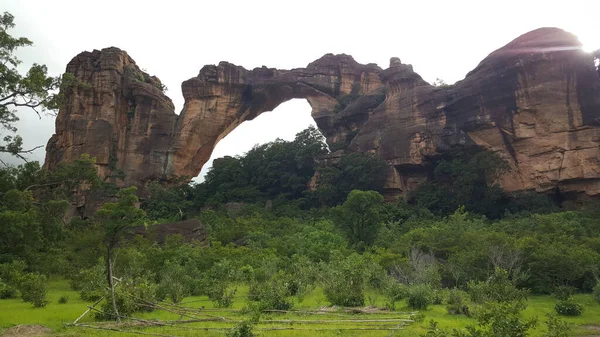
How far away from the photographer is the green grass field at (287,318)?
7.79 m

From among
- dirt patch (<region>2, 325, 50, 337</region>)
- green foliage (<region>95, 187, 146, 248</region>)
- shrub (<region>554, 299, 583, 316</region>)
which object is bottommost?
shrub (<region>554, 299, 583, 316</region>)

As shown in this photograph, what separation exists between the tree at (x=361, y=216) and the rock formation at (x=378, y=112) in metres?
9.48

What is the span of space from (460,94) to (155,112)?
953 inches

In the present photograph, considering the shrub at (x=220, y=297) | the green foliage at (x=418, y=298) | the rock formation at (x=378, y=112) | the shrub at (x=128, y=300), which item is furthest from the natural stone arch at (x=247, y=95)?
the shrub at (x=128, y=300)

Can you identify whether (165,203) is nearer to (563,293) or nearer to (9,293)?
(9,293)

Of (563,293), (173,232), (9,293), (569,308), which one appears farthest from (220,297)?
(173,232)

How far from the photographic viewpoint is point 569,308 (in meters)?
10.2

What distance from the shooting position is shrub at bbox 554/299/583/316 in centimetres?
1018

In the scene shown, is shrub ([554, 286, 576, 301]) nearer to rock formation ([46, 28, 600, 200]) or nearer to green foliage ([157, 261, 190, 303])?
green foliage ([157, 261, 190, 303])

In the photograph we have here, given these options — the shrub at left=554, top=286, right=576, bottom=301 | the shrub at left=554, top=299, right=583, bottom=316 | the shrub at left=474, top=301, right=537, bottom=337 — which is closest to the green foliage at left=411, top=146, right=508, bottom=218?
the shrub at left=554, top=286, right=576, bottom=301

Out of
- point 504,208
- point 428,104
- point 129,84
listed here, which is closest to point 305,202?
point 428,104

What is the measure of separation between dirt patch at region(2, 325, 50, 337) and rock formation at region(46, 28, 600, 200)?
82.8 ft

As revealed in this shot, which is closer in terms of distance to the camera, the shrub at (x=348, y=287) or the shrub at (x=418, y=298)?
the shrub at (x=418, y=298)

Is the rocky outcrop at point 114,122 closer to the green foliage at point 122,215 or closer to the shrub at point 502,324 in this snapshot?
the green foliage at point 122,215
